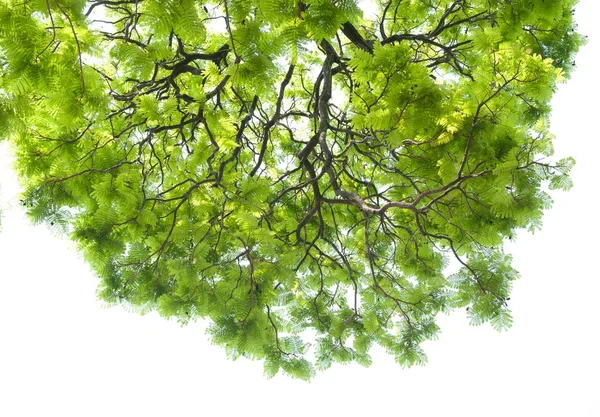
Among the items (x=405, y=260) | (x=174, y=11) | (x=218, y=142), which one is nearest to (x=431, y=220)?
(x=405, y=260)

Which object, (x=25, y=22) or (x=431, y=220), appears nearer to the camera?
(x=25, y=22)

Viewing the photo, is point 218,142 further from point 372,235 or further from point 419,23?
point 419,23

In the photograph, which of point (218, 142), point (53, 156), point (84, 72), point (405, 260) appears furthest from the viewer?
point (405, 260)

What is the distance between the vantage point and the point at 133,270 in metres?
4.57

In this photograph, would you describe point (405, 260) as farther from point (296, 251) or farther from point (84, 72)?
point (84, 72)

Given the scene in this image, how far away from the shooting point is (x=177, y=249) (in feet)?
15.6

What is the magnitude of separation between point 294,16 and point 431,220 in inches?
102

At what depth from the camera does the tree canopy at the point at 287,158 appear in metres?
2.73

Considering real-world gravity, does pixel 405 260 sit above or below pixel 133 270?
above

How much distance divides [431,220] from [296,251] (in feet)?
4.00

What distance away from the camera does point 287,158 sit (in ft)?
20.6

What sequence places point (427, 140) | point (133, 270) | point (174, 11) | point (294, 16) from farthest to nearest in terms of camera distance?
point (133, 270) < point (427, 140) < point (294, 16) < point (174, 11)

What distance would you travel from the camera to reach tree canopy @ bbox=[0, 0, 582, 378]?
8.95ft

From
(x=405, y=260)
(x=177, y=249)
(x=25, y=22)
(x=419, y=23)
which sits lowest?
(x=25, y=22)
